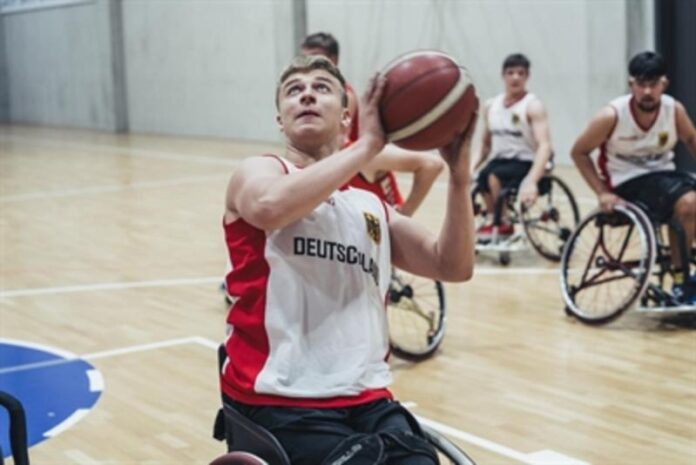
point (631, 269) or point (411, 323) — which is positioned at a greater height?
point (631, 269)

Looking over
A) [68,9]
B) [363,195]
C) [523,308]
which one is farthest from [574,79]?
[68,9]

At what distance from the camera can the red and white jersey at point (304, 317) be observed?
8.18 ft

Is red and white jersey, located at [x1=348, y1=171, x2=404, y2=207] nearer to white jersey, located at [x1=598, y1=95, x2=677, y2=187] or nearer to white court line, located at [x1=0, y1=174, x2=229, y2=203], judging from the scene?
white jersey, located at [x1=598, y1=95, x2=677, y2=187]

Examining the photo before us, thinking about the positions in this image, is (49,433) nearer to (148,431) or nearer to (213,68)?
(148,431)

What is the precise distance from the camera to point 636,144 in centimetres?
566

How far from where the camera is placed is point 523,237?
7.43m

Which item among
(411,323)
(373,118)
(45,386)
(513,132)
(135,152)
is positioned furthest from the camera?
(135,152)

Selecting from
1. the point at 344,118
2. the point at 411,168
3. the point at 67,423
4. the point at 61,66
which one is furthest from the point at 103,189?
the point at 344,118

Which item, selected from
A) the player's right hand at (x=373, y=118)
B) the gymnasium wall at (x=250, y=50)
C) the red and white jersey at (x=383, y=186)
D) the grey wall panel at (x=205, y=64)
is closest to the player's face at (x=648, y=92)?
the red and white jersey at (x=383, y=186)

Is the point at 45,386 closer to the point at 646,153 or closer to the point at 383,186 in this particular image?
the point at 383,186

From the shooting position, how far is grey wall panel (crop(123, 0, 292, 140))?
15.1 m

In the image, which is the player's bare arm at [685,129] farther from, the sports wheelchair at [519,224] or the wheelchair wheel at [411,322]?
the sports wheelchair at [519,224]

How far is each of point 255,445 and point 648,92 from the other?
3.61 m

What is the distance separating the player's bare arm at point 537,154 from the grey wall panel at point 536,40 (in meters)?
3.60
